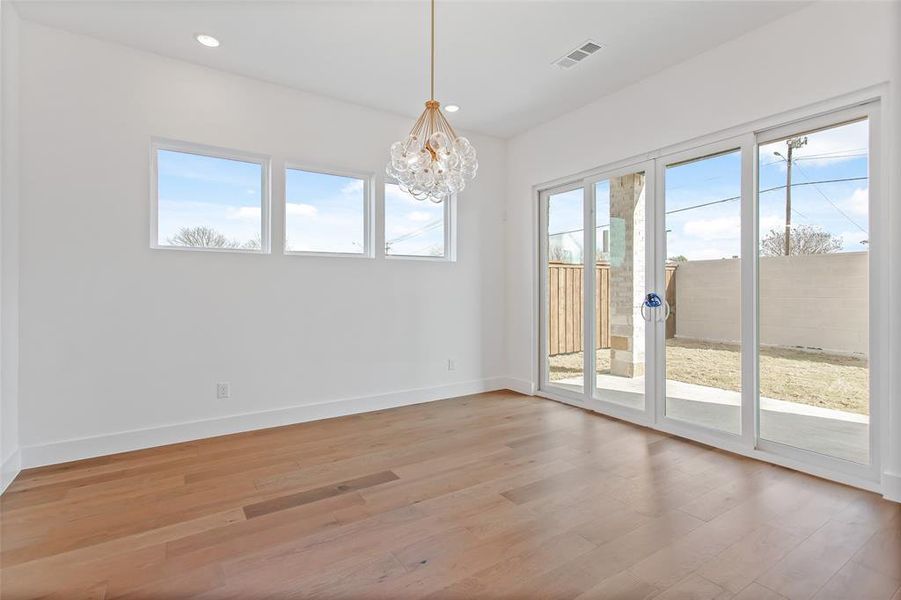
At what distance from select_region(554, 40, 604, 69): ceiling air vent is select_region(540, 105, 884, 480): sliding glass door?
1.10 meters

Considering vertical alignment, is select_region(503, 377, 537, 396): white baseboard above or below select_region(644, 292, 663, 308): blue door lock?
→ below

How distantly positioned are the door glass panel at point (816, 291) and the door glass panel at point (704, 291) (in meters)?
0.19

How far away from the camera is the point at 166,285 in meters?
3.38

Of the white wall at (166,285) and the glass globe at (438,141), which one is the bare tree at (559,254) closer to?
the white wall at (166,285)

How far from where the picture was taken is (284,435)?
11.7ft

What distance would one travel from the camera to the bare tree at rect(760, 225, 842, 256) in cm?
281

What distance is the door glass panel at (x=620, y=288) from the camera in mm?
3938

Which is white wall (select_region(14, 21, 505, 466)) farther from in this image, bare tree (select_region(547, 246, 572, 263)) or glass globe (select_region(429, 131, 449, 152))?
glass globe (select_region(429, 131, 449, 152))

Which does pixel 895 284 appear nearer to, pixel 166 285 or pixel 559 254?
pixel 559 254

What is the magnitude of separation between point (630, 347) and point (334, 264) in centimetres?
297

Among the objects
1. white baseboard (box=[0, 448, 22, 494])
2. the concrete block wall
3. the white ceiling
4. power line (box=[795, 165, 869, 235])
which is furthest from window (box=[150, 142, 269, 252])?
power line (box=[795, 165, 869, 235])

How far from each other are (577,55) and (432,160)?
5.59 feet

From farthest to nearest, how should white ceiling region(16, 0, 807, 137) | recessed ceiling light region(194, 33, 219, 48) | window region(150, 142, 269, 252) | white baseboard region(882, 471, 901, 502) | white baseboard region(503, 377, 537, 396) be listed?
white baseboard region(503, 377, 537, 396)
window region(150, 142, 269, 252)
recessed ceiling light region(194, 33, 219, 48)
white ceiling region(16, 0, 807, 137)
white baseboard region(882, 471, 901, 502)

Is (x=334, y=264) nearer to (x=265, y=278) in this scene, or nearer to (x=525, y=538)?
(x=265, y=278)
